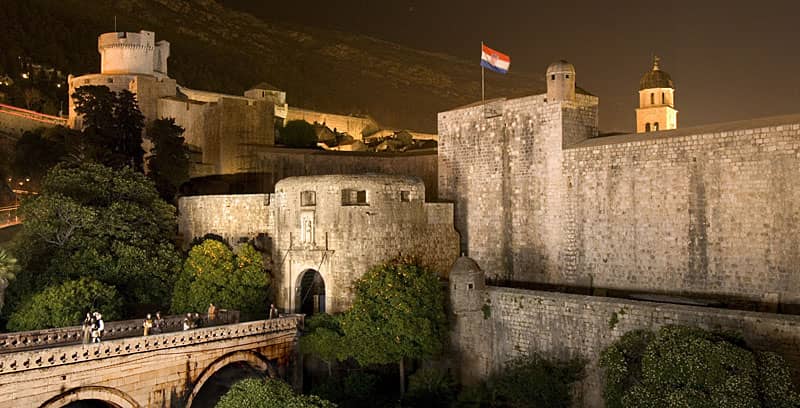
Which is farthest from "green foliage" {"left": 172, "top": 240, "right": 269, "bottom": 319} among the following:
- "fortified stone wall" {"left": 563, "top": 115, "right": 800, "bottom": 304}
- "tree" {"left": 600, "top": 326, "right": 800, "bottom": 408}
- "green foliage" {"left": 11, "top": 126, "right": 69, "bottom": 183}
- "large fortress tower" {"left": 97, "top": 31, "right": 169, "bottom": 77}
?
"large fortress tower" {"left": 97, "top": 31, "right": 169, "bottom": 77}

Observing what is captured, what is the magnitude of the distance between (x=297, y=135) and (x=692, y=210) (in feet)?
104

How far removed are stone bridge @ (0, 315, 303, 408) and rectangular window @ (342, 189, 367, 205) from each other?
210 inches

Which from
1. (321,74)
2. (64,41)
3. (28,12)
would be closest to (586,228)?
(64,41)

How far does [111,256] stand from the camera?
27844 mm

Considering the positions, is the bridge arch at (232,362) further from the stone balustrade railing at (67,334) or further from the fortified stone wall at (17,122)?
the fortified stone wall at (17,122)

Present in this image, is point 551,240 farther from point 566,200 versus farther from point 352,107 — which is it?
point 352,107

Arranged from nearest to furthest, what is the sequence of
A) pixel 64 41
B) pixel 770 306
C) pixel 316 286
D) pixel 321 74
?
pixel 770 306
pixel 316 286
pixel 64 41
pixel 321 74

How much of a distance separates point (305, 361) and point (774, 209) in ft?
58.3

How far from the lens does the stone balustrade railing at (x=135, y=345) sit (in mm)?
19406

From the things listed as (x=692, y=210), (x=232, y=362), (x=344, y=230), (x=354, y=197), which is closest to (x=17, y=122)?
(x=354, y=197)

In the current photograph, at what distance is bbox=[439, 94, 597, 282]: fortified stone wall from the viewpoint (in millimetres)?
26766

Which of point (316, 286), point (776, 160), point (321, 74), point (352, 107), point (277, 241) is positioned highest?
point (321, 74)

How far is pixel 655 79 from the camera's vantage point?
128ft

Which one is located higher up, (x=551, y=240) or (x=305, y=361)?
(x=551, y=240)
